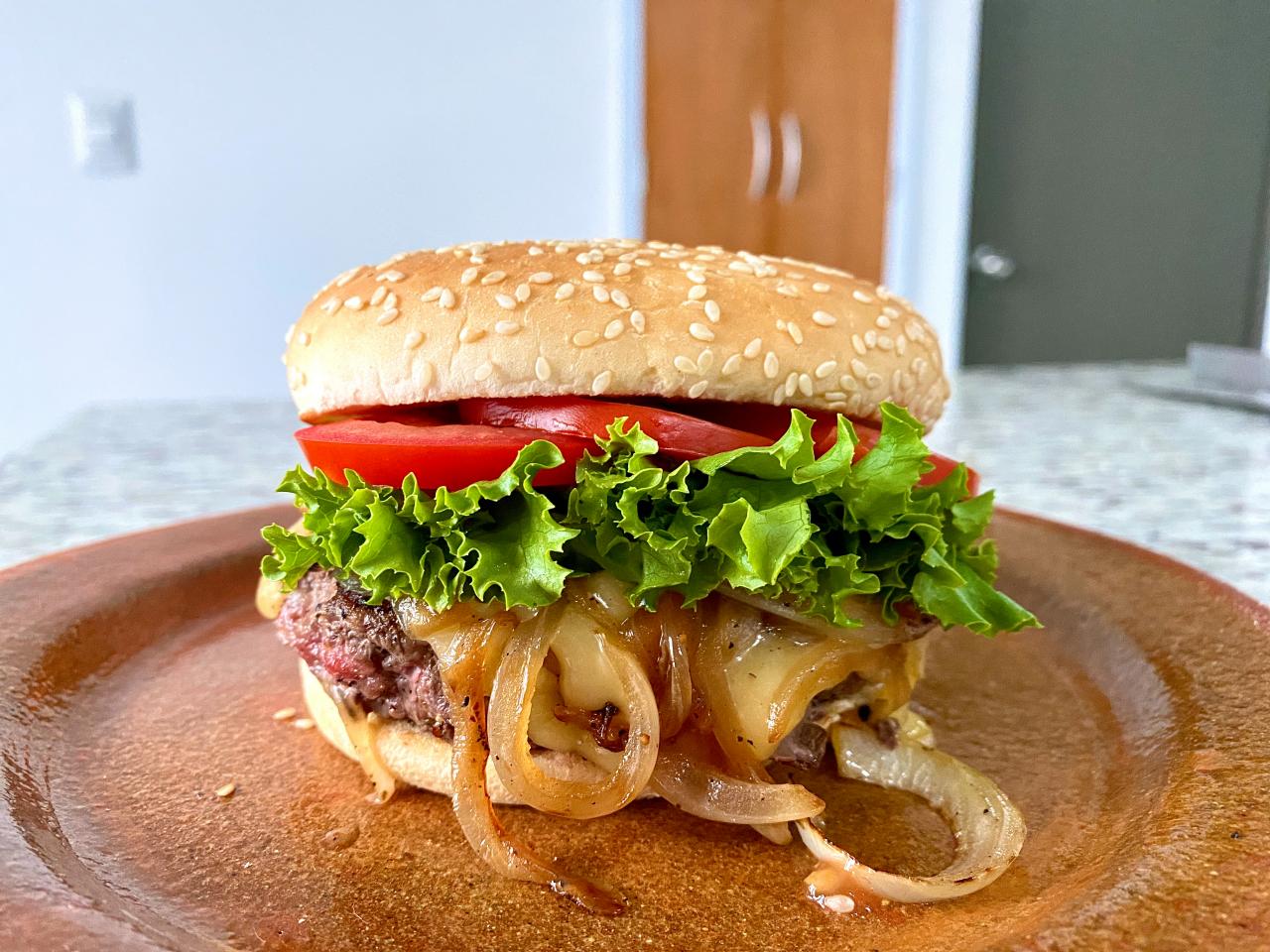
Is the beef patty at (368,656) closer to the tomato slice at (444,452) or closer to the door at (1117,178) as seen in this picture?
the tomato slice at (444,452)

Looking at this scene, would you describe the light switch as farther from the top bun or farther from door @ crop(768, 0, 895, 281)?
the top bun

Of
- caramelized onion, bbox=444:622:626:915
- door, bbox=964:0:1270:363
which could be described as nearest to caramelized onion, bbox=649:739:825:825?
caramelized onion, bbox=444:622:626:915

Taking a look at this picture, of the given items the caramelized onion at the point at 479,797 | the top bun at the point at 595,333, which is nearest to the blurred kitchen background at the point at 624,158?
the top bun at the point at 595,333

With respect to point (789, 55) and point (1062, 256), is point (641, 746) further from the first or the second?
point (1062, 256)

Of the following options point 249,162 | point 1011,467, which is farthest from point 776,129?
point 1011,467

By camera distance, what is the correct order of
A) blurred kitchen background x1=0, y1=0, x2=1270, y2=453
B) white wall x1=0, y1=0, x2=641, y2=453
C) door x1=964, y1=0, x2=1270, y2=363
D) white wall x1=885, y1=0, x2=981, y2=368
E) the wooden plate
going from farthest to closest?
door x1=964, y1=0, x2=1270, y2=363 → white wall x1=885, y1=0, x2=981, y2=368 → blurred kitchen background x1=0, y1=0, x2=1270, y2=453 → white wall x1=0, y1=0, x2=641, y2=453 → the wooden plate

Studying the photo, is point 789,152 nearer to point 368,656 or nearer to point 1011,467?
point 1011,467
